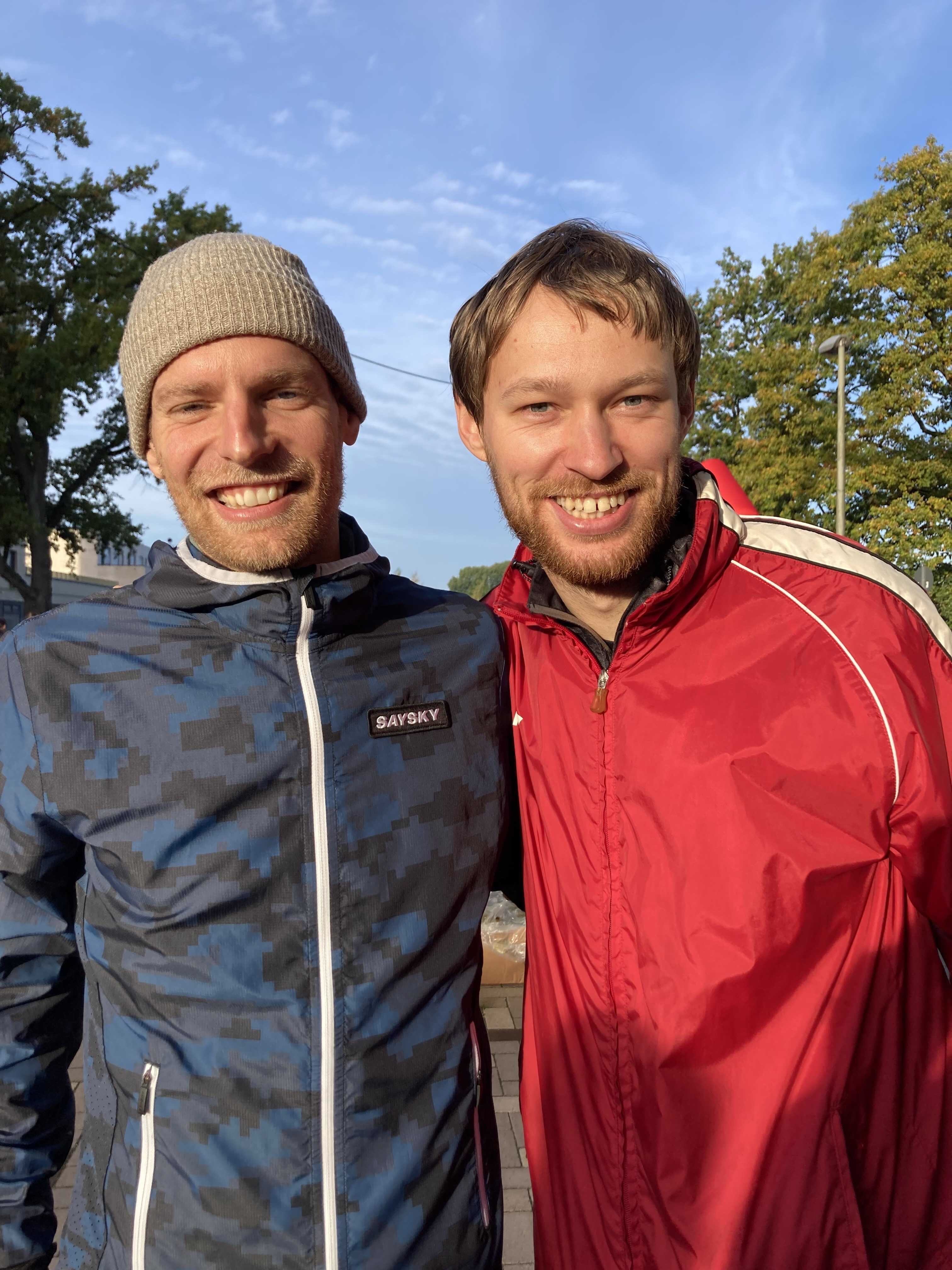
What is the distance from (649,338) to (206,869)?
1504 millimetres

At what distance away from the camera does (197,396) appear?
2.05 metres

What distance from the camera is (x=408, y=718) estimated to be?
1973mm

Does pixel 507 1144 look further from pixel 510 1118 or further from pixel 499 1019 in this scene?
pixel 499 1019

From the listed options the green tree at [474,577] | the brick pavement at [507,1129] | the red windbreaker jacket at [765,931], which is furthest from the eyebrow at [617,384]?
the green tree at [474,577]

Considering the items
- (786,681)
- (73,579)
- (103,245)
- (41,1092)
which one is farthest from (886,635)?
(73,579)

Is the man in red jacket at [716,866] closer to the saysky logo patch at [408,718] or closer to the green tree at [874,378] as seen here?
the saysky logo patch at [408,718]

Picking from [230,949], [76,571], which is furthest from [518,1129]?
[76,571]

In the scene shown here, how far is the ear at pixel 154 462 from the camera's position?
215 cm

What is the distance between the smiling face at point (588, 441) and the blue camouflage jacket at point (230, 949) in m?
0.53

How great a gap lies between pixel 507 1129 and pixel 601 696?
108 inches

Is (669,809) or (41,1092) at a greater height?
(669,809)

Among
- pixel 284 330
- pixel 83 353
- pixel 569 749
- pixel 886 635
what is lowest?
pixel 569 749

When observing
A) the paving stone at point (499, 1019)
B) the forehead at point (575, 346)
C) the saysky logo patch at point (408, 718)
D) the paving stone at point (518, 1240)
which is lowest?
the paving stone at point (518, 1240)

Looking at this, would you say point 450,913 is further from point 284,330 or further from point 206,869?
point 284,330
